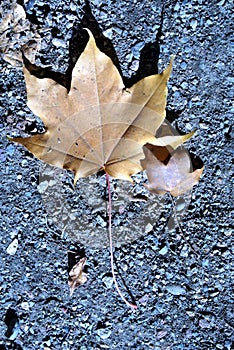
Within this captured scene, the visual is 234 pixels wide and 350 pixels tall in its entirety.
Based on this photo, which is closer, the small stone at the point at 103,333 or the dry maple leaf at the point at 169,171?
the dry maple leaf at the point at 169,171

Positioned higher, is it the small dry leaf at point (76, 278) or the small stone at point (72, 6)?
the small stone at point (72, 6)

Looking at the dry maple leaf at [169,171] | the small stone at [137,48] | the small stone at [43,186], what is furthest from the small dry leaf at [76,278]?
the small stone at [137,48]

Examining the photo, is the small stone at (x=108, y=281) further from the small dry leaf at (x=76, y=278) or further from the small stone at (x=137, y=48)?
the small stone at (x=137, y=48)

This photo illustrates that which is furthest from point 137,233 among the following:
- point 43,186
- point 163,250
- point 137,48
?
point 137,48

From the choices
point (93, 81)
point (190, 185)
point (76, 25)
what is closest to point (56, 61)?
point (76, 25)

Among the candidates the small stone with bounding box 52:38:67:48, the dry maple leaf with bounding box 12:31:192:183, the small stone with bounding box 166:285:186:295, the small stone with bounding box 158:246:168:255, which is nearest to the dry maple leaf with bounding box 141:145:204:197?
the dry maple leaf with bounding box 12:31:192:183

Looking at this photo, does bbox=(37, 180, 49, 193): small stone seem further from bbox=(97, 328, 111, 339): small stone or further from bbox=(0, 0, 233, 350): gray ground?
bbox=(97, 328, 111, 339): small stone
